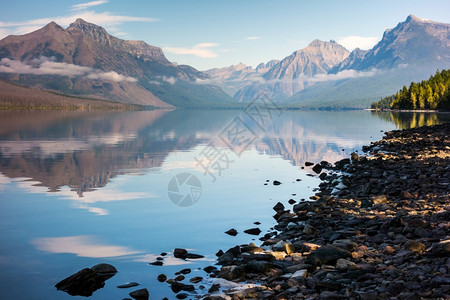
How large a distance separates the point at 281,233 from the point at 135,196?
13908mm

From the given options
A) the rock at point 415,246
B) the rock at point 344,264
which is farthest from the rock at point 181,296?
the rock at point 415,246

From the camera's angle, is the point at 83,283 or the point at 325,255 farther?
the point at 83,283

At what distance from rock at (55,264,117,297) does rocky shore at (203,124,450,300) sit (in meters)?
4.18

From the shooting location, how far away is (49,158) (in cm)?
5106

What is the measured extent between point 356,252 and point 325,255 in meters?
1.20

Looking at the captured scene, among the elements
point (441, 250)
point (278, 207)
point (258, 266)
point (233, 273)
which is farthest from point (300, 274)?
point (278, 207)

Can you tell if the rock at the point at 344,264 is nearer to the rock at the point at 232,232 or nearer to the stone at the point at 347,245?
the stone at the point at 347,245

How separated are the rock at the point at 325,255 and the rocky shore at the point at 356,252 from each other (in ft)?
0.11

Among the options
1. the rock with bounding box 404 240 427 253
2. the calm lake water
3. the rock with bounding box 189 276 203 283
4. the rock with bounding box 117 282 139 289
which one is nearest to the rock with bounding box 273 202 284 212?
the calm lake water

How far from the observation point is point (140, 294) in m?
14.3

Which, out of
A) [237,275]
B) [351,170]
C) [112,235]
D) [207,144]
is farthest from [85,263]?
[207,144]

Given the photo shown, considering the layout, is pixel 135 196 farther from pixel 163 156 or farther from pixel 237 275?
pixel 163 156

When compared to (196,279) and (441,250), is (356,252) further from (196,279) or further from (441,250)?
(196,279)

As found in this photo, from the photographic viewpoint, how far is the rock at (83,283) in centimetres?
1494
